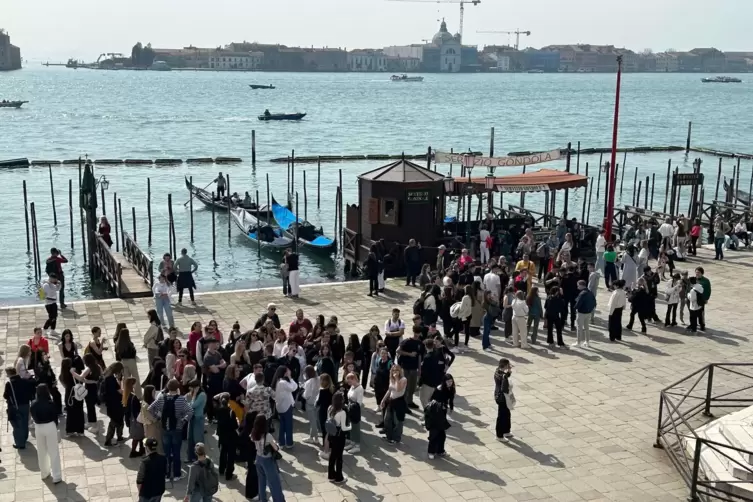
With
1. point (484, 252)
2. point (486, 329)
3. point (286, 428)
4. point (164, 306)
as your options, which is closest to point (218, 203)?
point (484, 252)

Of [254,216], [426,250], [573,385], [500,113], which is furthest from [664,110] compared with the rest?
[573,385]

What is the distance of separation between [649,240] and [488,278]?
29.7ft

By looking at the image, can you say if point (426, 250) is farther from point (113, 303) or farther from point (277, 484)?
point (277, 484)

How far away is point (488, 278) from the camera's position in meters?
19.2

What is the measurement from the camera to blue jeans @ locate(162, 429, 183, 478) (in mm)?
11883

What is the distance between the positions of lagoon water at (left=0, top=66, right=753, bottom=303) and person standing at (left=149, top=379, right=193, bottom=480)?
1829 cm

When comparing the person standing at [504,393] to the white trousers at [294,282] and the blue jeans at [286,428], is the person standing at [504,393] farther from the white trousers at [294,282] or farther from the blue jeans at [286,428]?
the white trousers at [294,282]

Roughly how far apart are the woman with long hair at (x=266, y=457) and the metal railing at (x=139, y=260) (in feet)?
38.9

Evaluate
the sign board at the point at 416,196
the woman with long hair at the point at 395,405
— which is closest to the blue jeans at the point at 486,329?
the woman with long hair at the point at 395,405

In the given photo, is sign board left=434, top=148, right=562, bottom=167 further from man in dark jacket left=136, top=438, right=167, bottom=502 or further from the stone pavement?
man in dark jacket left=136, top=438, right=167, bottom=502

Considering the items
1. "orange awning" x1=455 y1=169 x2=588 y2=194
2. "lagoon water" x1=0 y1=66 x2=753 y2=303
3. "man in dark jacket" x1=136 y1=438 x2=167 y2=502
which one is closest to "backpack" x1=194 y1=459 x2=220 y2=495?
"man in dark jacket" x1=136 y1=438 x2=167 y2=502

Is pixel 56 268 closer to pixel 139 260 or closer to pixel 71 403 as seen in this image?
pixel 139 260

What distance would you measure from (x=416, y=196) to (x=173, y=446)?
1453cm

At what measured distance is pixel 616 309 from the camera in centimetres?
1828
